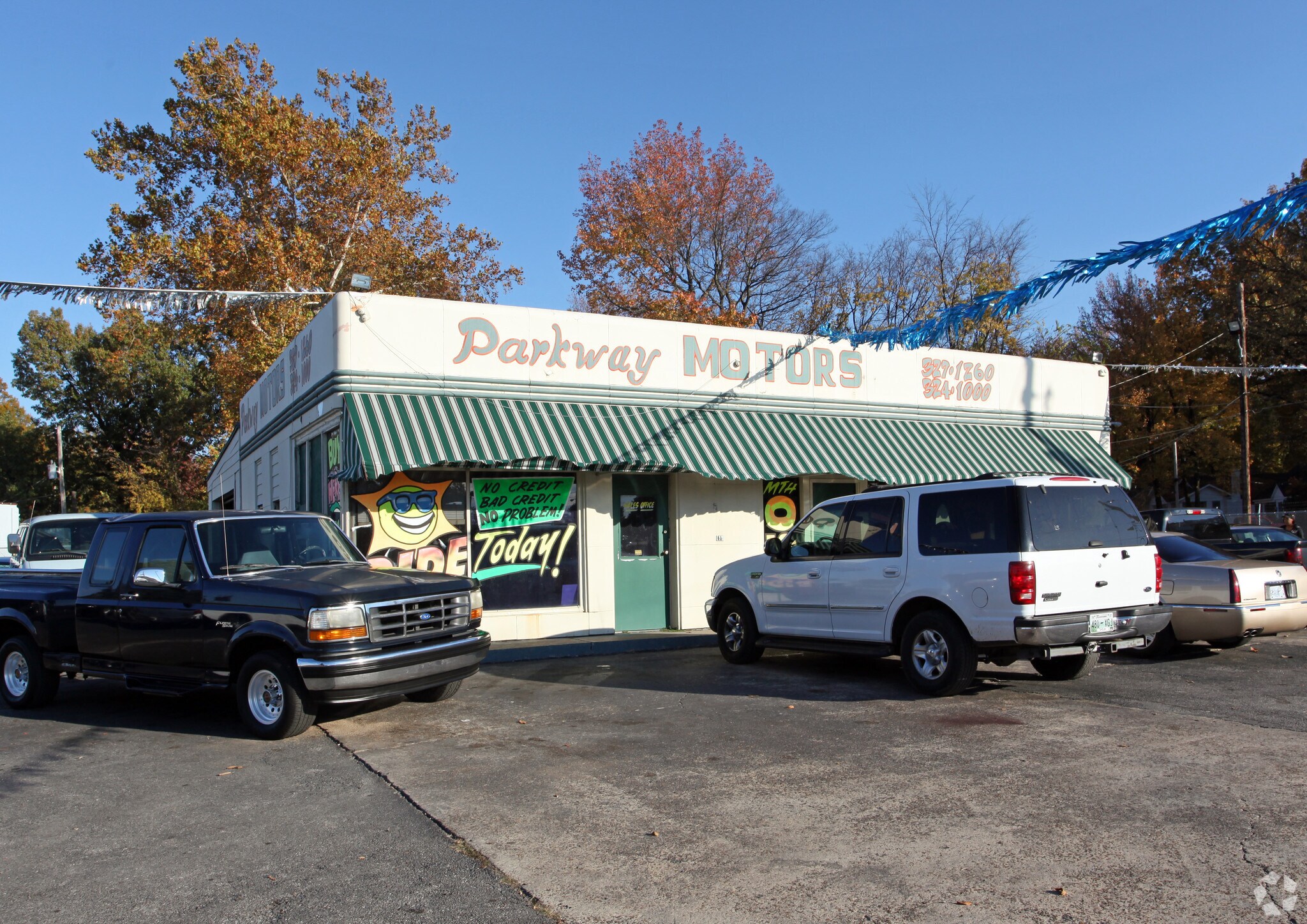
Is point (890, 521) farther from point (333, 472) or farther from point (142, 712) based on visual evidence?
point (333, 472)

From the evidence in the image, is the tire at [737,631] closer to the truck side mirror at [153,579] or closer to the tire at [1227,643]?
the tire at [1227,643]

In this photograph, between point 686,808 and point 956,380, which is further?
Result: point 956,380

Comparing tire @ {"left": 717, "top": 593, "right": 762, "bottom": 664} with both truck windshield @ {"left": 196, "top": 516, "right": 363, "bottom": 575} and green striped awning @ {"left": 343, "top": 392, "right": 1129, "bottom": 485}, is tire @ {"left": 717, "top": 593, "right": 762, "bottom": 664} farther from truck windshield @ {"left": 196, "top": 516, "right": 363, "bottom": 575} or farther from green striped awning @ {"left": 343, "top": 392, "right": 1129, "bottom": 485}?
truck windshield @ {"left": 196, "top": 516, "right": 363, "bottom": 575}

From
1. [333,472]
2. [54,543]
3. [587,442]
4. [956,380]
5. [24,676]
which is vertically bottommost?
[24,676]

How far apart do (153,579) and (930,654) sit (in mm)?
6903

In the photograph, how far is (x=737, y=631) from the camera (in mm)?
11656

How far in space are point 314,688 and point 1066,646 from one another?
6198 millimetres

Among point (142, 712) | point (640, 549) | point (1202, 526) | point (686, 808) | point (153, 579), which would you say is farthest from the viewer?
point (1202, 526)

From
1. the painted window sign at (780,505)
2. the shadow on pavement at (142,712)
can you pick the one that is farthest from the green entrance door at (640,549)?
the shadow on pavement at (142,712)

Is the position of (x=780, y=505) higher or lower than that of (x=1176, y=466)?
lower

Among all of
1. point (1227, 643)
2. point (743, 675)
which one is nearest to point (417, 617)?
point (743, 675)

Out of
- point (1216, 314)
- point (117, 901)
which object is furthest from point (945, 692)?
point (1216, 314)

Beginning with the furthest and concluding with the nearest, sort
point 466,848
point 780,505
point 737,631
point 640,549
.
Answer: point 780,505 < point 640,549 < point 737,631 < point 466,848

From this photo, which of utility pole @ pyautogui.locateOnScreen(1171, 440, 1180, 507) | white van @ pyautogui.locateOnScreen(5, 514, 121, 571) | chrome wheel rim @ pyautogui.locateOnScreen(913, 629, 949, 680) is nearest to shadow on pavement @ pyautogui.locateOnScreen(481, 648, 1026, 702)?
chrome wheel rim @ pyautogui.locateOnScreen(913, 629, 949, 680)
